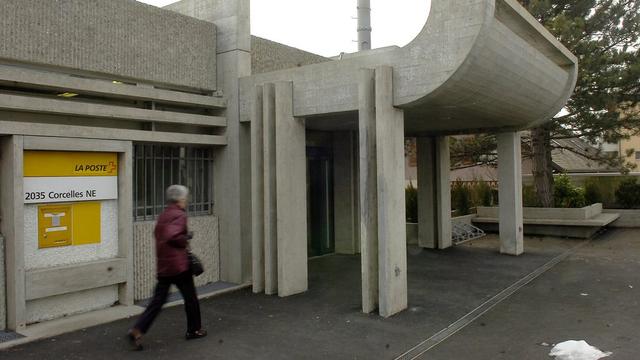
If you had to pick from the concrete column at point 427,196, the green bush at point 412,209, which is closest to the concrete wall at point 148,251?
the concrete column at point 427,196

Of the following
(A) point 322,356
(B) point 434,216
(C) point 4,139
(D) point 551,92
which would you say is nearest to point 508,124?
(D) point 551,92

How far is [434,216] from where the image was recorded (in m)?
12.4

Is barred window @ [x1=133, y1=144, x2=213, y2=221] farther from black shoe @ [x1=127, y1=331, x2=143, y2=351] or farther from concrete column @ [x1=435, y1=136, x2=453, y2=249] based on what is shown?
concrete column @ [x1=435, y1=136, x2=453, y2=249]

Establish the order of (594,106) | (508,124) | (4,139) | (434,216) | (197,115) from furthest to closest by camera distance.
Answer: (594,106) → (434,216) → (508,124) → (197,115) → (4,139)

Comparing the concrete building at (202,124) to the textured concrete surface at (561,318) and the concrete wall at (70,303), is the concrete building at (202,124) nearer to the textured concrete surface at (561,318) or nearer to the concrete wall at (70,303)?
the concrete wall at (70,303)

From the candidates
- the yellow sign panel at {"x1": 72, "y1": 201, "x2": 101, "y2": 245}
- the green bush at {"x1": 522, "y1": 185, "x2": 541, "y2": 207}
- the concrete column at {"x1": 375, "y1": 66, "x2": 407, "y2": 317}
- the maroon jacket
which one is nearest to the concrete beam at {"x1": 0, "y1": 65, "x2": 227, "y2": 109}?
the yellow sign panel at {"x1": 72, "y1": 201, "x2": 101, "y2": 245}

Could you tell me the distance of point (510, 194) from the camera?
11250 mm

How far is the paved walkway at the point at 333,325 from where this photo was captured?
5.28 m

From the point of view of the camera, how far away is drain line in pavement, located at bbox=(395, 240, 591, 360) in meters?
5.25

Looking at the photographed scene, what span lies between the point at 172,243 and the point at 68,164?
7.81 feet

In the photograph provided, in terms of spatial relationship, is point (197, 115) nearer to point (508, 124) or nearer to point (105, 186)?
point (105, 186)

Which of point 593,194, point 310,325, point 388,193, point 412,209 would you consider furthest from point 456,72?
point 593,194

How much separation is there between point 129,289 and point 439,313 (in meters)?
4.20

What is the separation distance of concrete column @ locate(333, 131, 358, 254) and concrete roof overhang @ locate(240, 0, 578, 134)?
Answer: 2497 millimetres
